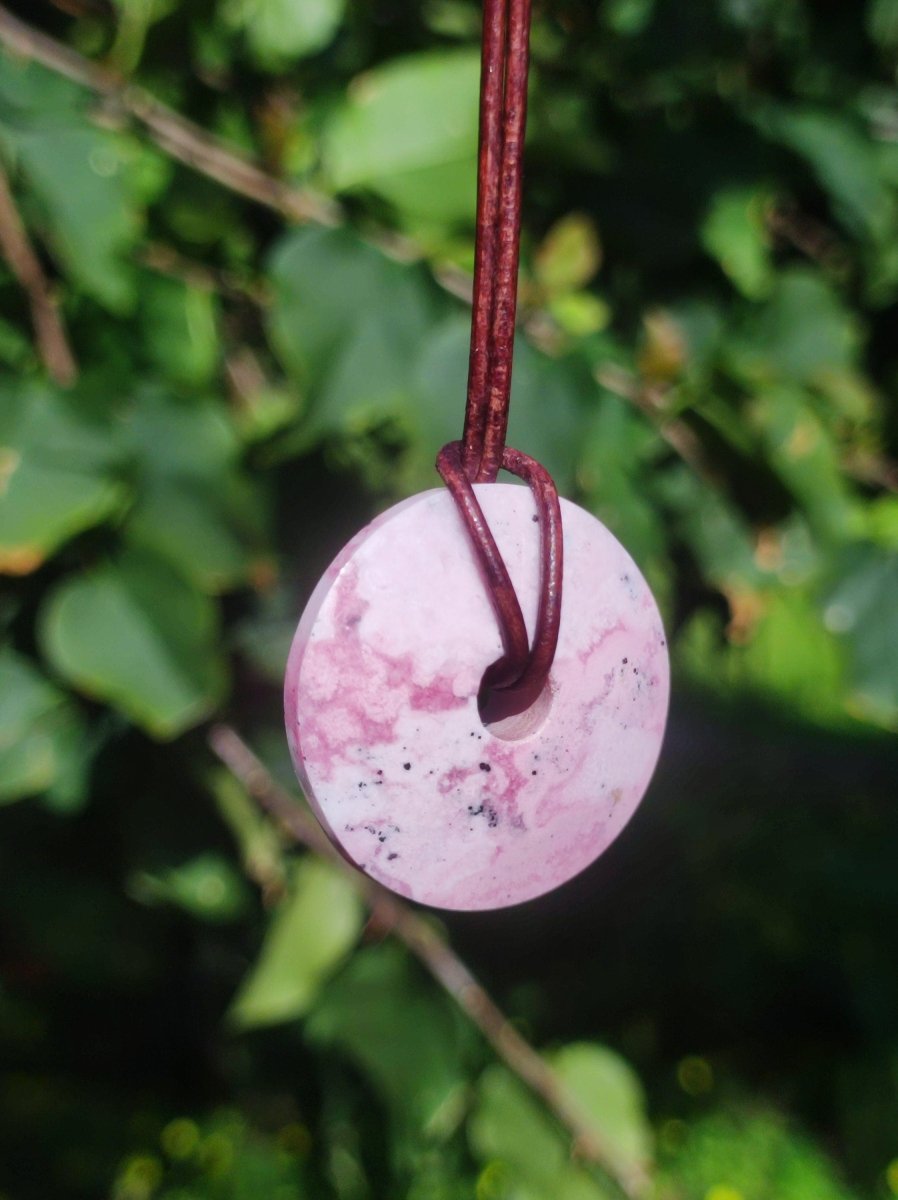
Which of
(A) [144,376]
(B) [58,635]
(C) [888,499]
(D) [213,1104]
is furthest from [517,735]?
(D) [213,1104]

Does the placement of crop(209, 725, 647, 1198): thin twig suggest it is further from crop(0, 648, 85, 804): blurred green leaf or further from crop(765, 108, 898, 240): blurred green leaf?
crop(765, 108, 898, 240): blurred green leaf

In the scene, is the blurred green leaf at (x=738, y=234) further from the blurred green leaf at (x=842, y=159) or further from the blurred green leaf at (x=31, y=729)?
the blurred green leaf at (x=31, y=729)

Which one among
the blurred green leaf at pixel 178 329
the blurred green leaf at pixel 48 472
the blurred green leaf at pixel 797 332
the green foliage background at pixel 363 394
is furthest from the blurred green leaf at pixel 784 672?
the blurred green leaf at pixel 48 472

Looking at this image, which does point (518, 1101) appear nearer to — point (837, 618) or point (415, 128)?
point (837, 618)

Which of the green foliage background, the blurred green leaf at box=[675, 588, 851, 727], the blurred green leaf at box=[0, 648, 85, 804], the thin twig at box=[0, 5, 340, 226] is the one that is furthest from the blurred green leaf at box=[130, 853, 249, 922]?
the blurred green leaf at box=[675, 588, 851, 727]

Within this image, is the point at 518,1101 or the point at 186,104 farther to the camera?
the point at 518,1101
